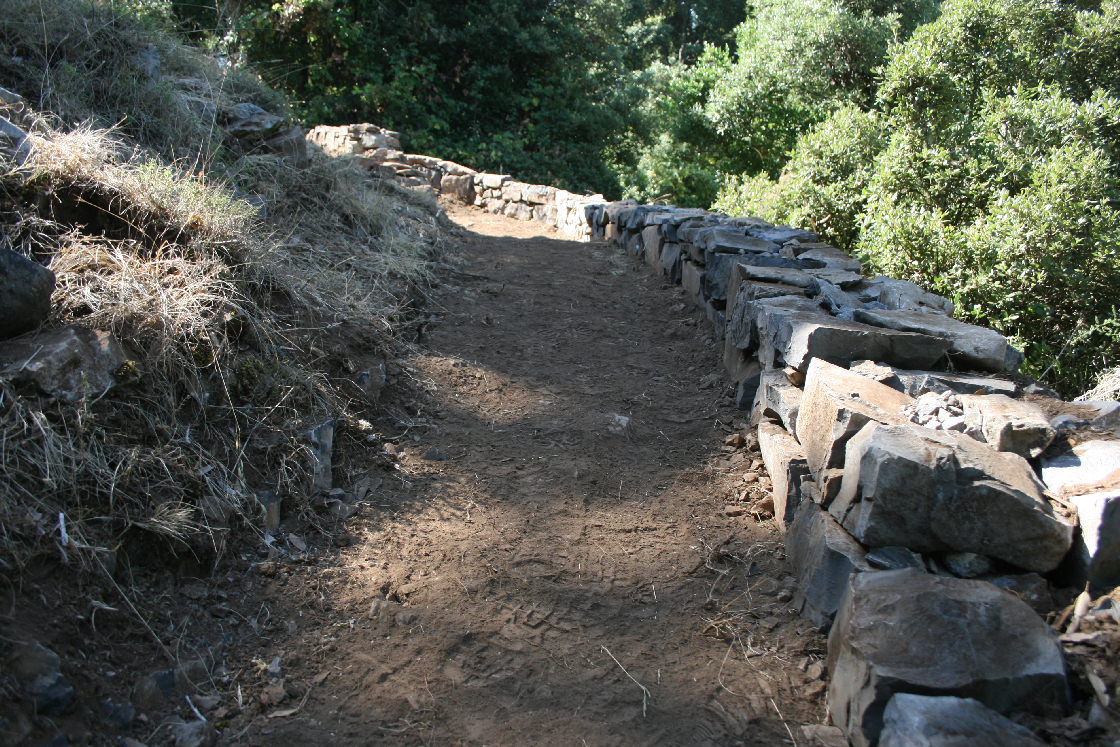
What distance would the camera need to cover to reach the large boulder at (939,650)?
1770 millimetres

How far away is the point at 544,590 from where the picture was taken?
2.63m

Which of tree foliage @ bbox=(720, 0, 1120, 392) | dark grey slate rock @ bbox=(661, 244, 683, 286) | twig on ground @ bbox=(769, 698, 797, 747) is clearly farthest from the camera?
dark grey slate rock @ bbox=(661, 244, 683, 286)

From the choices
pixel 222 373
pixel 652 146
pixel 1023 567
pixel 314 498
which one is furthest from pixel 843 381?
pixel 652 146

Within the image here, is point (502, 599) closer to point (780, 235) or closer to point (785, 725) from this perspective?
point (785, 725)

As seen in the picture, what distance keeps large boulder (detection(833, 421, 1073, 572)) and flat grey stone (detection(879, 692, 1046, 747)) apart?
1.92ft

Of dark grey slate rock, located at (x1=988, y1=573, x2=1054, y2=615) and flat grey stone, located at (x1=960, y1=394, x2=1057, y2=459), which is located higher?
flat grey stone, located at (x1=960, y1=394, x2=1057, y2=459)

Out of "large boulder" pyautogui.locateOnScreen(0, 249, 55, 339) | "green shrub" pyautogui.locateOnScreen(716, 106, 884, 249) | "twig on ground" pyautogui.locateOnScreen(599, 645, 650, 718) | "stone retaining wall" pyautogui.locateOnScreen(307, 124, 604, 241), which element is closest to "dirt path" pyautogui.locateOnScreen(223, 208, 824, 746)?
"twig on ground" pyautogui.locateOnScreen(599, 645, 650, 718)

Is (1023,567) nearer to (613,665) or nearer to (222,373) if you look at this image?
(613,665)

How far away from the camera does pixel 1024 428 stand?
2.35m

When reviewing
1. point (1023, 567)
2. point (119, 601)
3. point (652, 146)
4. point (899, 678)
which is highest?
point (652, 146)

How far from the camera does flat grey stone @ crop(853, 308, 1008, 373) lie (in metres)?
3.04

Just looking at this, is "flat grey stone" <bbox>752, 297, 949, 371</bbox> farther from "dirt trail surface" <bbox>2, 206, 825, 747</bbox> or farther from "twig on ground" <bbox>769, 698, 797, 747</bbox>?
"twig on ground" <bbox>769, 698, 797, 747</bbox>

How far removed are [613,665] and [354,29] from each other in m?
12.9

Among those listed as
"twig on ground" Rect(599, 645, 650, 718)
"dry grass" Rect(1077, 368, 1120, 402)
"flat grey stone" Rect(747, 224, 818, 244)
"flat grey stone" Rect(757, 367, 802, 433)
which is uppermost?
"flat grey stone" Rect(747, 224, 818, 244)
